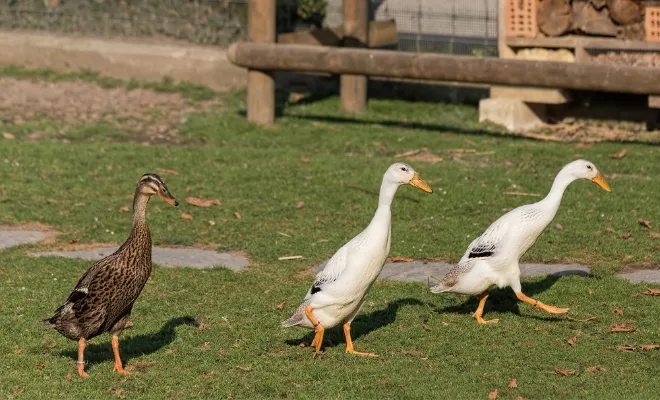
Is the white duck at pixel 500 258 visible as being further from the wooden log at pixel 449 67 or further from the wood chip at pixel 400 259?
the wooden log at pixel 449 67

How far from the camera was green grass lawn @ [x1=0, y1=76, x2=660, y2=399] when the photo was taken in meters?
7.89

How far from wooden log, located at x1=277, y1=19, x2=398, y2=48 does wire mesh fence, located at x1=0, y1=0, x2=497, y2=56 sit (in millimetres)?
532

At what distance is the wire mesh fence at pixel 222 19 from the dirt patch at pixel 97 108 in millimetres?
1689

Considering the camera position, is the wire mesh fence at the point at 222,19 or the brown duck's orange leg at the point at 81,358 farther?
the wire mesh fence at the point at 222,19

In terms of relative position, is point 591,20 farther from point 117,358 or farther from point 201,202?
point 117,358

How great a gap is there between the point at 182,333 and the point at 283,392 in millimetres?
1511

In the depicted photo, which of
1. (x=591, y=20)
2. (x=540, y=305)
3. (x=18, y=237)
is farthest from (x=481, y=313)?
(x=591, y=20)

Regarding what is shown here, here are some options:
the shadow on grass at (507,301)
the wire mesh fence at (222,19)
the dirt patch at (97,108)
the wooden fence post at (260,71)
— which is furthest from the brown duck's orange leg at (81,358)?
the wire mesh fence at (222,19)

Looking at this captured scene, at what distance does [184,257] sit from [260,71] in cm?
532

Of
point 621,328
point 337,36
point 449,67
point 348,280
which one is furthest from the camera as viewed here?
point 337,36

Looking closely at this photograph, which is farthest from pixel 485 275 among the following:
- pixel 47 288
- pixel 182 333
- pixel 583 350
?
pixel 47 288

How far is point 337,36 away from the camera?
17.2 metres

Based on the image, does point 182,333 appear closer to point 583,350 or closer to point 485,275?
point 485,275

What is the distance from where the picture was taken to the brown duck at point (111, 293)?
25.7 ft
